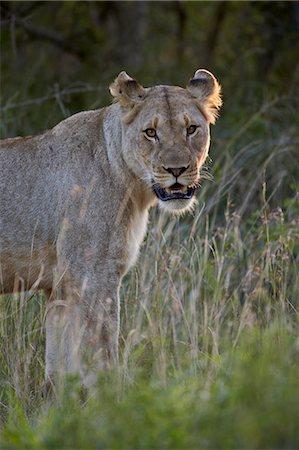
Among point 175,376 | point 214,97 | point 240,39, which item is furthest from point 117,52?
point 175,376

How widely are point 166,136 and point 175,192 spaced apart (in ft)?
0.92

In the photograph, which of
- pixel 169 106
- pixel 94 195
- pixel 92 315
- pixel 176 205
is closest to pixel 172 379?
pixel 92 315

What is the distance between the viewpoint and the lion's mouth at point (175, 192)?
5133 millimetres

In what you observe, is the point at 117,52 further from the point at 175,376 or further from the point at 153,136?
the point at 175,376

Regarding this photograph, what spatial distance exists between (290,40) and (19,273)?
25.6 feet

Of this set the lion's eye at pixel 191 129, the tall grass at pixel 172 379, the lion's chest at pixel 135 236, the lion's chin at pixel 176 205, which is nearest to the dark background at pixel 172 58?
the tall grass at pixel 172 379

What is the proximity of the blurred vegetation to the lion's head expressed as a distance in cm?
34

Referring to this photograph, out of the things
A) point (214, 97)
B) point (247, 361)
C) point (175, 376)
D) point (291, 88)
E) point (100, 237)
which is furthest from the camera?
point (291, 88)

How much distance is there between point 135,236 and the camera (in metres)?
5.36

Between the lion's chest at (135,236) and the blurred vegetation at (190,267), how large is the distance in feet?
0.68

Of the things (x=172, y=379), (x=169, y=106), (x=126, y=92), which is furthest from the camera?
(x=126, y=92)

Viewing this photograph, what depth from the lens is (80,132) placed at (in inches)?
217

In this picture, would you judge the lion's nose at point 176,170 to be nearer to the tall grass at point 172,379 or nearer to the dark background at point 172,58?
the tall grass at point 172,379

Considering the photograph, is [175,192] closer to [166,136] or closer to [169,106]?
[166,136]
